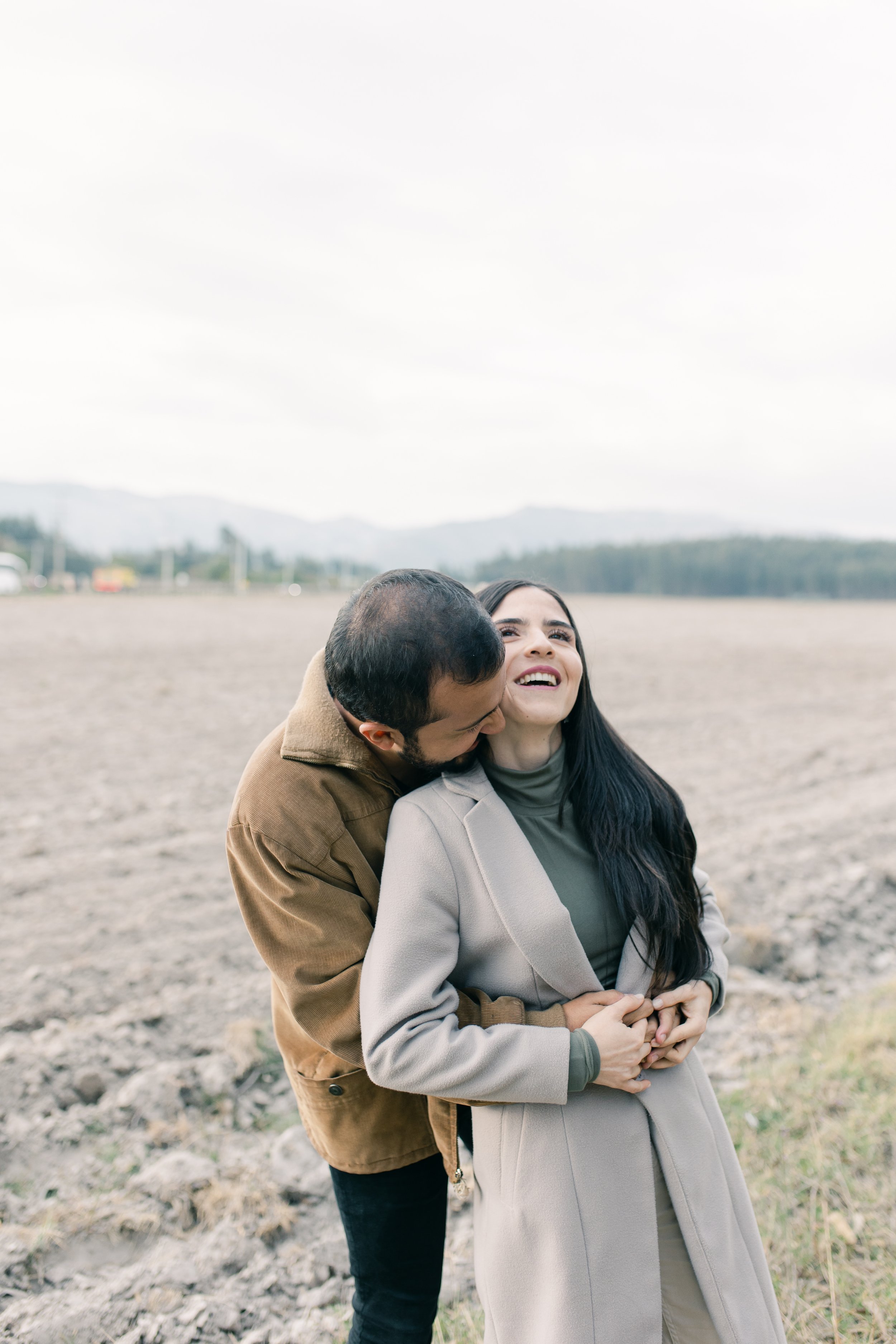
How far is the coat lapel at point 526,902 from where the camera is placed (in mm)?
1771

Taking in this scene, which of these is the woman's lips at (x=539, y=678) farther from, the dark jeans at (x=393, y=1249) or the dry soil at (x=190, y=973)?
the dry soil at (x=190, y=973)

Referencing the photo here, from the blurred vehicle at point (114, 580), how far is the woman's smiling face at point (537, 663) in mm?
44600

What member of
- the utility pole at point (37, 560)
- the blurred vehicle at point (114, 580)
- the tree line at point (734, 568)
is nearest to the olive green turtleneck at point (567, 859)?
the blurred vehicle at point (114, 580)

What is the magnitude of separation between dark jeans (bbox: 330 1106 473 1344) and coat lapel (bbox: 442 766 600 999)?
619 millimetres

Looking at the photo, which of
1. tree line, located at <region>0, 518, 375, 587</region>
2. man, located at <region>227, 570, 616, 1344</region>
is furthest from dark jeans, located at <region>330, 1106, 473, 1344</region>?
tree line, located at <region>0, 518, 375, 587</region>

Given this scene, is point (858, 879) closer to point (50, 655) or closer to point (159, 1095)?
point (159, 1095)

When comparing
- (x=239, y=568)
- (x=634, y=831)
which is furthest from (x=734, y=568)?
(x=634, y=831)

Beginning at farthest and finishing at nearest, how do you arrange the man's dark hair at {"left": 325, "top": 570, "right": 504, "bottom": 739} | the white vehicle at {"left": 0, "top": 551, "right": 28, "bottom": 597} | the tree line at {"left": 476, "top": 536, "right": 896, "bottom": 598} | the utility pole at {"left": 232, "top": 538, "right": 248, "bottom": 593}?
the tree line at {"left": 476, "top": 536, "right": 896, "bottom": 598} < the utility pole at {"left": 232, "top": 538, "right": 248, "bottom": 593} < the white vehicle at {"left": 0, "top": 551, "right": 28, "bottom": 597} < the man's dark hair at {"left": 325, "top": 570, "right": 504, "bottom": 739}

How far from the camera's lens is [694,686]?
16875mm

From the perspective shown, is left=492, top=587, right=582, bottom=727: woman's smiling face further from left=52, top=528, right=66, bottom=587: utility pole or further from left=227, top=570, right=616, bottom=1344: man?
left=52, top=528, right=66, bottom=587: utility pole

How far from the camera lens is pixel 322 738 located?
70.4 inches

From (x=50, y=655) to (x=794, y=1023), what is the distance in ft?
50.5

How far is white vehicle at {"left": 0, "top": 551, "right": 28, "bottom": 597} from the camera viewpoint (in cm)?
4031

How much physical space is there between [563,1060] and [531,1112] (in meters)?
0.18
